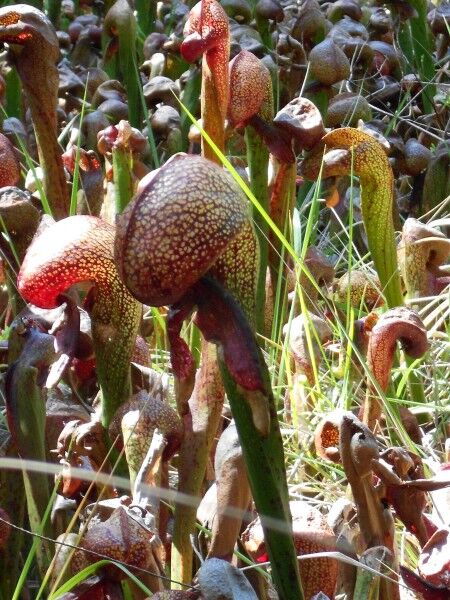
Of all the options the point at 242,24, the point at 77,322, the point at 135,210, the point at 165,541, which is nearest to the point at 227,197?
the point at 135,210

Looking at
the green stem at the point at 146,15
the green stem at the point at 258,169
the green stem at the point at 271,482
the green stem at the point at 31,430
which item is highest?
the green stem at the point at 271,482

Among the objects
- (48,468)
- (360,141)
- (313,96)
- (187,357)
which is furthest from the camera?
(313,96)

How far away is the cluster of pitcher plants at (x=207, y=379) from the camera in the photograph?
27.8 inches

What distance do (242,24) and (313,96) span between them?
824mm

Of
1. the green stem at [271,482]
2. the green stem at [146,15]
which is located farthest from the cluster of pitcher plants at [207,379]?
the green stem at [146,15]

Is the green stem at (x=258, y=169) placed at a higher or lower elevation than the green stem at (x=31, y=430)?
higher

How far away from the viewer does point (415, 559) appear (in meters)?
1.11

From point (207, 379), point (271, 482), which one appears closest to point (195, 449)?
point (207, 379)

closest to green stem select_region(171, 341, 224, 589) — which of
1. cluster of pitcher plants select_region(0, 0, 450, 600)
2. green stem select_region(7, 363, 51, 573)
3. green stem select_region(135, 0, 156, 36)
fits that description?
cluster of pitcher plants select_region(0, 0, 450, 600)

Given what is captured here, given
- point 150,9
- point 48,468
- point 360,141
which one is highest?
point 360,141

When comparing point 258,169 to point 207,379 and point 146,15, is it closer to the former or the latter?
point 207,379

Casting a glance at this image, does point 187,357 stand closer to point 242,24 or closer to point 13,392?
point 13,392

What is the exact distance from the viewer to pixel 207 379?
1022 millimetres

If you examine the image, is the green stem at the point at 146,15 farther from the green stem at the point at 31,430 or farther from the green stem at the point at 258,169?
the green stem at the point at 31,430
